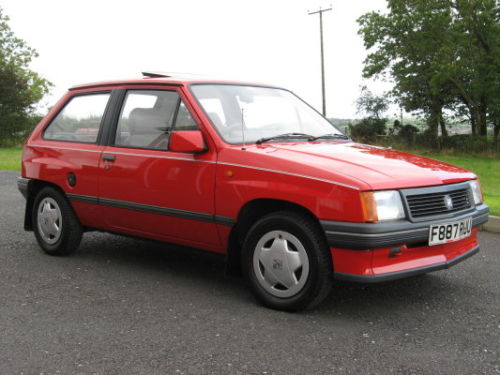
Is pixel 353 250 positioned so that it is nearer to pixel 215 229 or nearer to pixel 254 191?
pixel 254 191

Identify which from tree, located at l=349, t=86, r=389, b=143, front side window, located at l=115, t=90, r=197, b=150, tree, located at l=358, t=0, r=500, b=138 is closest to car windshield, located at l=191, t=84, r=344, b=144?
front side window, located at l=115, t=90, r=197, b=150

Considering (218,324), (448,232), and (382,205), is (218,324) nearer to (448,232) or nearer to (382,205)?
(382,205)

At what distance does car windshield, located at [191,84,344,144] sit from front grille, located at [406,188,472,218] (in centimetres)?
122

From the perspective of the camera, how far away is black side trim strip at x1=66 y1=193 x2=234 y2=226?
4508mm

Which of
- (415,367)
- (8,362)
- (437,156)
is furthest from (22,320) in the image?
(437,156)

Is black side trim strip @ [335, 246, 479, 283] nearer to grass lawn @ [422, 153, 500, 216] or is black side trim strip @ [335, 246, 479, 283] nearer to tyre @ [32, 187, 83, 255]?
tyre @ [32, 187, 83, 255]

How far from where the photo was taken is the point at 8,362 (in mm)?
3346

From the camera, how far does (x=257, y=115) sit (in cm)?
499

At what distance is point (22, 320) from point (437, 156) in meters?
28.3

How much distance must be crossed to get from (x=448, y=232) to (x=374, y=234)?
681 millimetres

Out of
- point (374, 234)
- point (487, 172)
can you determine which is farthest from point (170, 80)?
point (487, 172)

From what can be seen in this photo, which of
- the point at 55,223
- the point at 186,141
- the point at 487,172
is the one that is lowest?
the point at 487,172

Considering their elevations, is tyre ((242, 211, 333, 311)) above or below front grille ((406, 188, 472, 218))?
below

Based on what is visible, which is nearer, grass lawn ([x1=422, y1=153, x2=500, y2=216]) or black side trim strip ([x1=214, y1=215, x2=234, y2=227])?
black side trim strip ([x1=214, y1=215, x2=234, y2=227])
